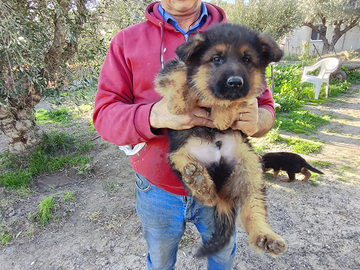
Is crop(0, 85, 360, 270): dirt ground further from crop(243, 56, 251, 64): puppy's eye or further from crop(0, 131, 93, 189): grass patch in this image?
crop(243, 56, 251, 64): puppy's eye

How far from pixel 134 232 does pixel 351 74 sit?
1555 cm

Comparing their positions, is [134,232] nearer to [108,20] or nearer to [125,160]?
[125,160]

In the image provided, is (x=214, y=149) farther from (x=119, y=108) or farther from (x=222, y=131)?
(x=119, y=108)

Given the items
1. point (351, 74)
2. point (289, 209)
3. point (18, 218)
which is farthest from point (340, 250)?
point (351, 74)

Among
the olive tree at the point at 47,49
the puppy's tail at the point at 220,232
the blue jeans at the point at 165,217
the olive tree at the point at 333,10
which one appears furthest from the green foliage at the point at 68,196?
the olive tree at the point at 333,10

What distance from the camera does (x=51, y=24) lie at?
4.45 metres

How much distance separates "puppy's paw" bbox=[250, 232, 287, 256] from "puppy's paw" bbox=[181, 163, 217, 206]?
0.41 m

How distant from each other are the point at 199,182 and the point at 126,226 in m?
2.35

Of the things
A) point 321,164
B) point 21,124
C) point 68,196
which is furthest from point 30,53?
point 321,164

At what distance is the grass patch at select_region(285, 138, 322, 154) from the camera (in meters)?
5.82

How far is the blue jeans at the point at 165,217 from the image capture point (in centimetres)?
184

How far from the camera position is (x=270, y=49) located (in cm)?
174

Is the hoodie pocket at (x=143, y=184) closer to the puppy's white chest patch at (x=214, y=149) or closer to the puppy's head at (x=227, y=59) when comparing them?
the puppy's white chest patch at (x=214, y=149)

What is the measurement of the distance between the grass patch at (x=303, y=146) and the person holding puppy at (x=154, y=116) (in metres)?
4.44
